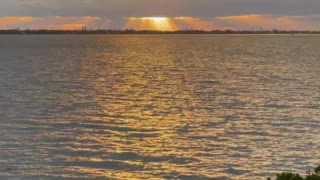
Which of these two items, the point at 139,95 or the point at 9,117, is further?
the point at 139,95

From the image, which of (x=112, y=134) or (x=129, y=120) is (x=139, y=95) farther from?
(x=112, y=134)

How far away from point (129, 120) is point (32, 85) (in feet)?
83.8

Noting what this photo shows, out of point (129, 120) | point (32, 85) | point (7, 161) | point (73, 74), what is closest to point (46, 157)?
point (7, 161)

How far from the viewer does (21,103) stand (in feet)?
137

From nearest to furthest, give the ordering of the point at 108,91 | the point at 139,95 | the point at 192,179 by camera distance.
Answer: the point at 192,179 → the point at 139,95 → the point at 108,91

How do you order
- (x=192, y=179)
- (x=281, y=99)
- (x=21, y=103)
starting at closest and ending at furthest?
1. (x=192, y=179)
2. (x=21, y=103)
3. (x=281, y=99)

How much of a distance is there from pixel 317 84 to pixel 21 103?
33.6 meters

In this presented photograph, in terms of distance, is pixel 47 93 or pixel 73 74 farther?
pixel 73 74

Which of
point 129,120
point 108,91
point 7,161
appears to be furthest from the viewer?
point 108,91

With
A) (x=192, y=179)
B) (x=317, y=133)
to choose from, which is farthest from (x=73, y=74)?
(x=192, y=179)

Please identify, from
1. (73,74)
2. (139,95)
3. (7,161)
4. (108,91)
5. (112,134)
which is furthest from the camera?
(73,74)

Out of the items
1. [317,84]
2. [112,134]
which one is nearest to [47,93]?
[112,134]

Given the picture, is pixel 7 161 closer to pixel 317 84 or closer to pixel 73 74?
Answer: pixel 317 84

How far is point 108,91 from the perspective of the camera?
51.9 m
